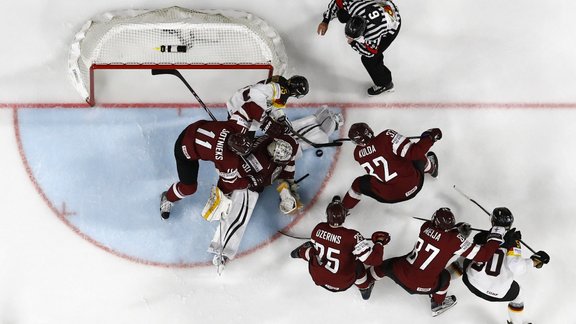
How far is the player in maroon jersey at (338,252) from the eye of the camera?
441cm

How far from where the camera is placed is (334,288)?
4.73m

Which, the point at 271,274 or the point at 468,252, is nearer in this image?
the point at 468,252

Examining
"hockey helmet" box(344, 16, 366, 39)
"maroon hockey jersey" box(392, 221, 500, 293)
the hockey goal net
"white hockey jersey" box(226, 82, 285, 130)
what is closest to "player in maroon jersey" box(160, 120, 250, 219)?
"white hockey jersey" box(226, 82, 285, 130)

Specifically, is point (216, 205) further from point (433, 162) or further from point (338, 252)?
point (433, 162)

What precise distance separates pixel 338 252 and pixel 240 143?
39.8 inches

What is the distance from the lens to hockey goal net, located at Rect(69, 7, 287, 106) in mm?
4914

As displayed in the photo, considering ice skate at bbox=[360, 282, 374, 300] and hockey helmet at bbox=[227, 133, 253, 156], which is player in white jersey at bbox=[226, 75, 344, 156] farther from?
ice skate at bbox=[360, 282, 374, 300]

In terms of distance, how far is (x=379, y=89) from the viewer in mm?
5211

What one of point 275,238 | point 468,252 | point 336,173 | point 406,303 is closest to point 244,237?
point 275,238

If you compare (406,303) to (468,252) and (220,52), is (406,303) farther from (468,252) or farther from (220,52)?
(220,52)

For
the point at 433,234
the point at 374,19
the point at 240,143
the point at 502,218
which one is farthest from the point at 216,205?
the point at 502,218

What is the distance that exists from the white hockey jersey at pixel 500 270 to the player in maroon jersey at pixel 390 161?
28.6 inches

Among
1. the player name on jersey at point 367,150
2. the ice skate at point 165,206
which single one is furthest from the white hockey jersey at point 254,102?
the ice skate at point 165,206

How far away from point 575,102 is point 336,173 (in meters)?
2.09
